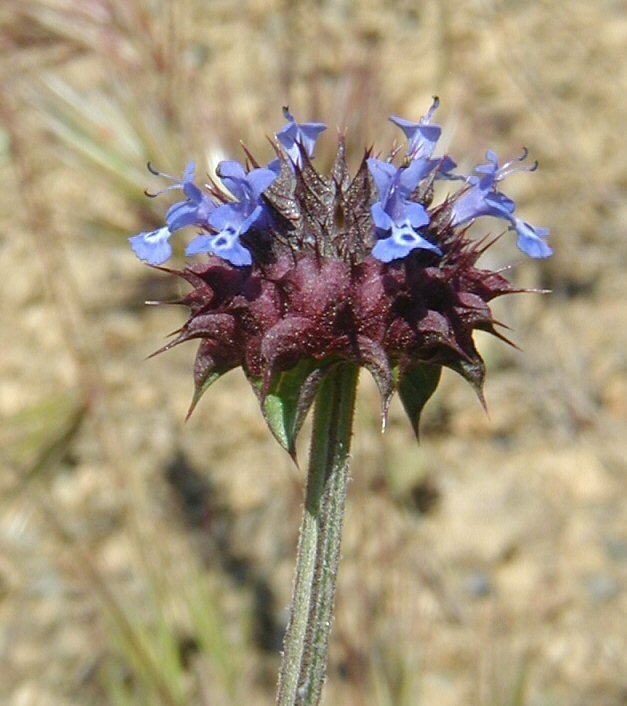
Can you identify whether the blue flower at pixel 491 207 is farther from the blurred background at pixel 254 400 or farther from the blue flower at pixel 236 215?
the blurred background at pixel 254 400

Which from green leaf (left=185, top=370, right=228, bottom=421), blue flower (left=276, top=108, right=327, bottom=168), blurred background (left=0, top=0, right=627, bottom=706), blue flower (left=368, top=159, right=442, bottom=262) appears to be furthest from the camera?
blurred background (left=0, top=0, right=627, bottom=706)

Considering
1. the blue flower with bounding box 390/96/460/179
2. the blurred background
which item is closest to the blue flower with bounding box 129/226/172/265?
the blue flower with bounding box 390/96/460/179

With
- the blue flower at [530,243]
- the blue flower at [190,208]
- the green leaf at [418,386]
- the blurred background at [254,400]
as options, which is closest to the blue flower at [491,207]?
the blue flower at [530,243]

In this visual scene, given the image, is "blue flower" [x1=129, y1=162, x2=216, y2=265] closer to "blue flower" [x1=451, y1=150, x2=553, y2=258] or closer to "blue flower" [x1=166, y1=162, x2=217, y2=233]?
"blue flower" [x1=166, y1=162, x2=217, y2=233]

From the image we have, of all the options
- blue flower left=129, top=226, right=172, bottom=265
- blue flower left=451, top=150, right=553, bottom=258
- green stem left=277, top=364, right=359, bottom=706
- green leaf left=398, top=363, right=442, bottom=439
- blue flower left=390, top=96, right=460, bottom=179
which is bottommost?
green stem left=277, top=364, right=359, bottom=706

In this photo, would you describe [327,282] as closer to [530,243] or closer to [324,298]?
[324,298]

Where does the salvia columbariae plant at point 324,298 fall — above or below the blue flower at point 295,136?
below

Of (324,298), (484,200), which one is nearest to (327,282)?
(324,298)
